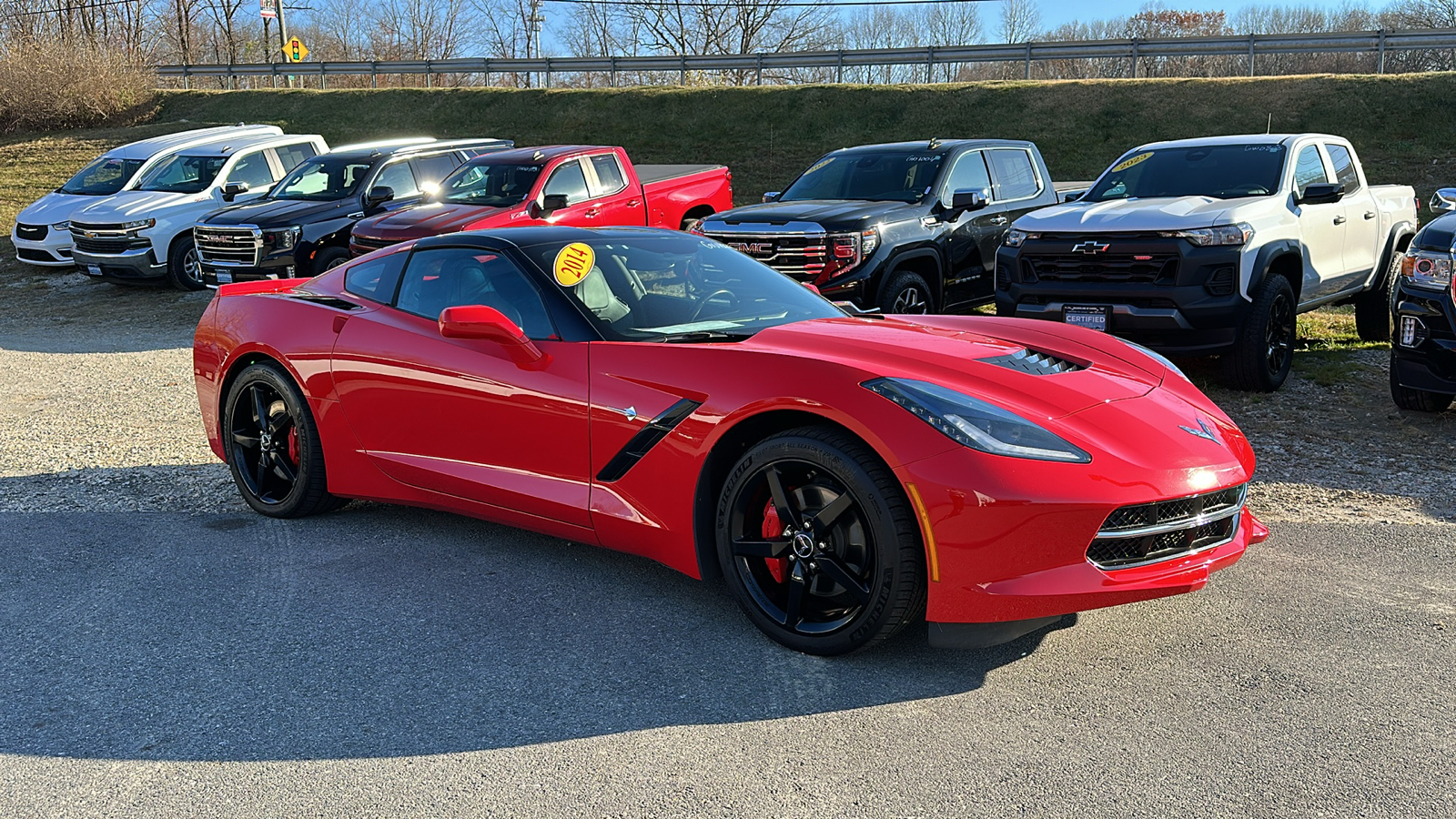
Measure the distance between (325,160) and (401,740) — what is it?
1332cm

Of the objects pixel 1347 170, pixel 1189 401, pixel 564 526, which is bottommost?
pixel 564 526

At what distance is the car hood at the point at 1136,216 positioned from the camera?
8.22 meters

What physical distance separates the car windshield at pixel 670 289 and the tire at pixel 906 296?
4.70 meters

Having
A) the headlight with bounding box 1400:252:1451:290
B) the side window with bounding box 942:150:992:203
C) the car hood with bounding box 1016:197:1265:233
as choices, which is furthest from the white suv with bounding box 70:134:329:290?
the headlight with bounding box 1400:252:1451:290

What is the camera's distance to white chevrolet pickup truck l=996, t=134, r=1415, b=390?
805 centimetres

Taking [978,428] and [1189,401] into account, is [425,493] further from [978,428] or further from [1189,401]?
[1189,401]

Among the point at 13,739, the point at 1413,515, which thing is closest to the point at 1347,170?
the point at 1413,515

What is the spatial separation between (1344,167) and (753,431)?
769 cm

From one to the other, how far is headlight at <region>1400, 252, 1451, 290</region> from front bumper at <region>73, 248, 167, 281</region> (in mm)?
14528

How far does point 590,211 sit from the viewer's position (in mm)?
13406

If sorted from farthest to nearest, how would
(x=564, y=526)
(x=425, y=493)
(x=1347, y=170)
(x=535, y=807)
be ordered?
(x=1347, y=170) → (x=425, y=493) → (x=564, y=526) → (x=535, y=807)

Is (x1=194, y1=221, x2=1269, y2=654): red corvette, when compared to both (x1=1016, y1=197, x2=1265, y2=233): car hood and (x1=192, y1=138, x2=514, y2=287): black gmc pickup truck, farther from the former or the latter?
(x1=192, y1=138, x2=514, y2=287): black gmc pickup truck

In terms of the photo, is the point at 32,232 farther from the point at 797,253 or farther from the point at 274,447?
the point at 274,447

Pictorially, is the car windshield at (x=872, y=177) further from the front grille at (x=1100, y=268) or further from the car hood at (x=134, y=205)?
the car hood at (x=134, y=205)
